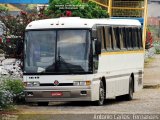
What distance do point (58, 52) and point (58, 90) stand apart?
113 centimetres

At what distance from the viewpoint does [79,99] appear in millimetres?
23219

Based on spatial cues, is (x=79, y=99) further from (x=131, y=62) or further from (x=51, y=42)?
(x=131, y=62)

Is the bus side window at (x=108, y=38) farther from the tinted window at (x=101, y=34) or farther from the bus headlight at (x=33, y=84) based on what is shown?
the bus headlight at (x=33, y=84)

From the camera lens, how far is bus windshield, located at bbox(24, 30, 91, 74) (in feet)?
76.6

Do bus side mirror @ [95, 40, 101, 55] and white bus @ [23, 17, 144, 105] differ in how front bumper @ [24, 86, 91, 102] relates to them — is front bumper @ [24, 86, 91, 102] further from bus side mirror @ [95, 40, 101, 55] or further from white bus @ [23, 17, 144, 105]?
bus side mirror @ [95, 40, 101, 55]

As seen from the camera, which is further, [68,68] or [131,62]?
[131,62]

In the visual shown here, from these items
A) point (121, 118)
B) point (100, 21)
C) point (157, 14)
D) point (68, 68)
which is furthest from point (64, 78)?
point (157, 14)

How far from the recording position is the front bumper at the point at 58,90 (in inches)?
909

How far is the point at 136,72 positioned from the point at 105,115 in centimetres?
862

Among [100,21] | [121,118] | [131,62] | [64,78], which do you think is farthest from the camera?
[131,62]

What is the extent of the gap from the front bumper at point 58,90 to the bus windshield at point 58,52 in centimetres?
49

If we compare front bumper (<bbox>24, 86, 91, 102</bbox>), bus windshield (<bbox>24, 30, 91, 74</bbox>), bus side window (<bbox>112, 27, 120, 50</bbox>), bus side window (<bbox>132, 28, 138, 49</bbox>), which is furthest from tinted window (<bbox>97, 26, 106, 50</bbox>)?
bus side window (<bbox>132, 28, 138, 49</bbox>)

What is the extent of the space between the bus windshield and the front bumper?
49 centimetres

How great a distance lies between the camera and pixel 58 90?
2312 cm
